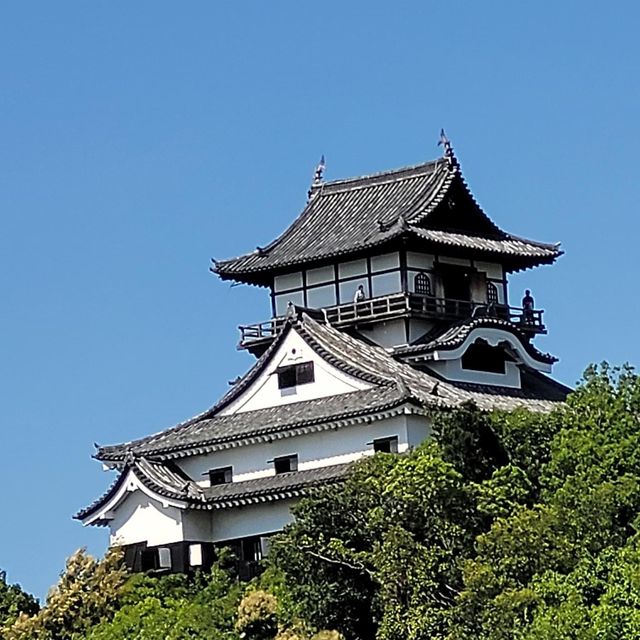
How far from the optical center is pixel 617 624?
3294cm

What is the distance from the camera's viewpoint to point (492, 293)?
173ft

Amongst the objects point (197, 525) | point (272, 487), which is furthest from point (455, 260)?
point (197, 525)

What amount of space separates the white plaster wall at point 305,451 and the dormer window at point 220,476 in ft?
0.32

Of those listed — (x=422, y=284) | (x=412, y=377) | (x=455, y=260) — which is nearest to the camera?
(x=412, y=377)

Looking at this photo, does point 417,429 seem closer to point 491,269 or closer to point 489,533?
point 491,269

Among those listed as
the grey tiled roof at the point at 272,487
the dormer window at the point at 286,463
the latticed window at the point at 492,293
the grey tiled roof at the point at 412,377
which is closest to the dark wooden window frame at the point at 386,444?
the grey tiled roof at the point at 272,487

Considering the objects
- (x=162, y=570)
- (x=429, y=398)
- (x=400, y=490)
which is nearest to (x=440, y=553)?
(x=400, y=490)

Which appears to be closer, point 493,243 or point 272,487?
point 272,487

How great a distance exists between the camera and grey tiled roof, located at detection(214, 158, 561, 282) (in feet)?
166

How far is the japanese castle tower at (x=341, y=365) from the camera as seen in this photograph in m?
46.8

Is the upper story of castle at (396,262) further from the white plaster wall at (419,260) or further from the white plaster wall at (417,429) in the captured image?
the white plaster wall at (417,429)

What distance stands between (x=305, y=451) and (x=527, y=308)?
8421mm

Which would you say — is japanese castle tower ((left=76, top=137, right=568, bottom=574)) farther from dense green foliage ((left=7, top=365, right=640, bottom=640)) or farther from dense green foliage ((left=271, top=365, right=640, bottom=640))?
dense green foliage ((left=271, top=365, right=640, bottom=640))

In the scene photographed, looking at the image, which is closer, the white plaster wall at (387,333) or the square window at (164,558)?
the square window at (164,558)
